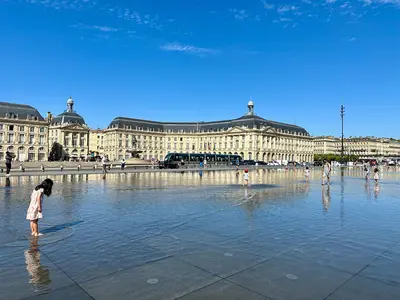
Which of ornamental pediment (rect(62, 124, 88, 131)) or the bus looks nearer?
the bus

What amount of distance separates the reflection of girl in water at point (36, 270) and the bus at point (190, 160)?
170 feet

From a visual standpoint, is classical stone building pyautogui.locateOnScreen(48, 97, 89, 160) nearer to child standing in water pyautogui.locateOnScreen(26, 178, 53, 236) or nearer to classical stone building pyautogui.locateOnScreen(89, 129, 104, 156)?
classical stone building pyautogui.locateOnScreen(89, 129, 104, 156)

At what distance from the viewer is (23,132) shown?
322ft

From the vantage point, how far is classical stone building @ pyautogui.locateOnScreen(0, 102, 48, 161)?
9462 cm

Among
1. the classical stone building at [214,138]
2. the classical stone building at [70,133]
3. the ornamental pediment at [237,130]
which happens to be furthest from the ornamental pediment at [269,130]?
the classical stone building at [70,133]

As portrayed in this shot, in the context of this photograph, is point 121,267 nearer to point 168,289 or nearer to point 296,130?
point 168,289

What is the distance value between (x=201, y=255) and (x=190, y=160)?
70997mm

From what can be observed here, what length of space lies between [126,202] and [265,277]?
31.5ft

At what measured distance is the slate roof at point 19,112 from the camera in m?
95.0

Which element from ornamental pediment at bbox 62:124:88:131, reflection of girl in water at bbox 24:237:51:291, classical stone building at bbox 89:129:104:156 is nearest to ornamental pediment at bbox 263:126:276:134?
ornamental pediment at bbox 62:124:88:131

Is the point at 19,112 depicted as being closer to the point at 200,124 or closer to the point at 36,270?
the point at 200,124

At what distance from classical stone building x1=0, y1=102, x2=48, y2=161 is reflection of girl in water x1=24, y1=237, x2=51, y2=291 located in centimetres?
10231

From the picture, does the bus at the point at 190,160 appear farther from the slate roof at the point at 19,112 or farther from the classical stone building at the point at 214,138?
the slate roof at the point at 19,112

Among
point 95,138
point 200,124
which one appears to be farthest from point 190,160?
point 95,138
